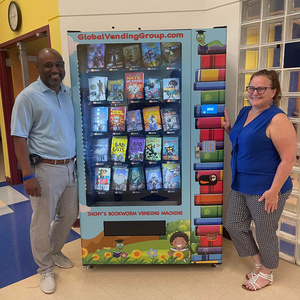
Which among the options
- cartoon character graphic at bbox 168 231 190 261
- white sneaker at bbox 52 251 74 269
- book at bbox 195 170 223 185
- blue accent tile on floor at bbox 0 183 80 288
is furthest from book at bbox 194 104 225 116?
blue accent tile on floor at bbox 0 183 80 288

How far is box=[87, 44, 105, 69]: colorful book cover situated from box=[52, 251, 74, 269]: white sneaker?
1.73 meters

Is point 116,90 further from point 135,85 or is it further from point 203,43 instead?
point 203,43

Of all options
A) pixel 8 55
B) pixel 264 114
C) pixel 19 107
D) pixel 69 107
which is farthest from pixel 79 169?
pixel 8 55

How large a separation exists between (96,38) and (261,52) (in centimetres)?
144

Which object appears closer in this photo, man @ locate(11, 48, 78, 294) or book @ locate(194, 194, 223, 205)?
man @ locate(11, 48, 78, 294)

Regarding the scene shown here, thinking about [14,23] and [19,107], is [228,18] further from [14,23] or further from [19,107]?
[14,23]

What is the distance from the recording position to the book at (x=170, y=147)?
2.43m

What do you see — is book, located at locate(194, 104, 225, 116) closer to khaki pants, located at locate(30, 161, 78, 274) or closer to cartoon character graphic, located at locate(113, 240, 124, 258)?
khaki pants, located at locate(30, 161, 78, 274)

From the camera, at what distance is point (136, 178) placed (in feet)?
8.39

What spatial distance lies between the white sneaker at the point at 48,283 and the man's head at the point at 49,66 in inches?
61.7

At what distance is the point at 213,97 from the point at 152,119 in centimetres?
55

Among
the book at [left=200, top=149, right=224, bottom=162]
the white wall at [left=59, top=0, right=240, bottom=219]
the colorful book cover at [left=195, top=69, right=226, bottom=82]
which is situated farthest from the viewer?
the white wall at [left=59, top=0, right=240, bottom=219]

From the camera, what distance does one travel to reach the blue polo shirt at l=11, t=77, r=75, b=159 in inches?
80.4

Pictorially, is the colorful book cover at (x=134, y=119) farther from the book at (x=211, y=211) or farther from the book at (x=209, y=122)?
the book at (x=211, y=211)
